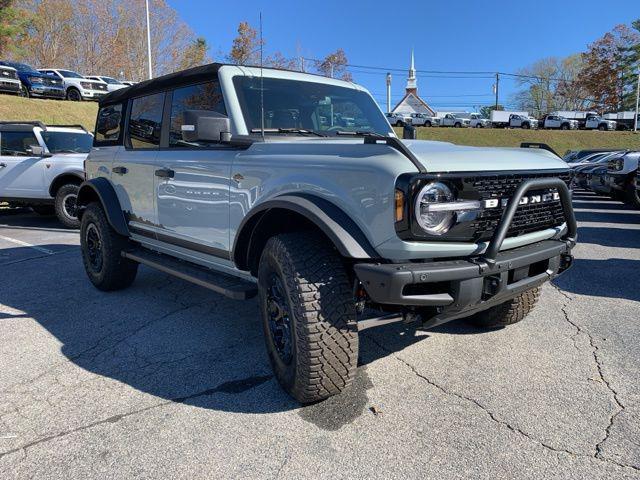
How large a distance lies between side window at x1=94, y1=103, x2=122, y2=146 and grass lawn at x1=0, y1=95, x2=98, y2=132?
19.3 metres

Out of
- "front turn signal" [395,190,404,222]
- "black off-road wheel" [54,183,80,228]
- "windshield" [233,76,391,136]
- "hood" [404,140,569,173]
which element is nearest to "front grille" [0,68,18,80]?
"black off-road wheel" [54,183,80,228]

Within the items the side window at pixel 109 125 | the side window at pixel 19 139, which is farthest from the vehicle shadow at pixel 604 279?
the side window at pixel 19 139

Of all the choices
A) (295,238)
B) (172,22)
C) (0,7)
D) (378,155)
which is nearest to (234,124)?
(295,238)

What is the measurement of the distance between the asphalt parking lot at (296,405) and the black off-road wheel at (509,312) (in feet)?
0.32

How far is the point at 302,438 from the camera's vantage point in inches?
103

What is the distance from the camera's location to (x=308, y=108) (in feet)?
12.9

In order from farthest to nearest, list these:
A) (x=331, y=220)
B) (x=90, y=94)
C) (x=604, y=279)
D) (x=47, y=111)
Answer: (x=90, y=94), (x=47, y=111), (x=604, y=279), (x=331, y=220)

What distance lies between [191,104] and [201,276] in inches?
53.7

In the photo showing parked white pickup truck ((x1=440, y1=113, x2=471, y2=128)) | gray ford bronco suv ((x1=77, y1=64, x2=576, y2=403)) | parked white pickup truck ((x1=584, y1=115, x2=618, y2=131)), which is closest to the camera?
gray ford bronco suv ((x1=77, y1=64, x2=576, y2=403))

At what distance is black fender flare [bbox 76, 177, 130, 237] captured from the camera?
495cm

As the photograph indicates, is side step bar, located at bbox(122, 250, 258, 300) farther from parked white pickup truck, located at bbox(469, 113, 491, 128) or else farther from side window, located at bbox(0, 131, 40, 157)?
parked white pickup truck, located at bbox(469, 113, 491, 128)

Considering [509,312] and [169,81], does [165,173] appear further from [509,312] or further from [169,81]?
[509,312]

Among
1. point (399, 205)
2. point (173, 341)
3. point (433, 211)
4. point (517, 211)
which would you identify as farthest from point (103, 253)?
point (517, 211)

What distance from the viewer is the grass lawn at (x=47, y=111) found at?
2250cm
